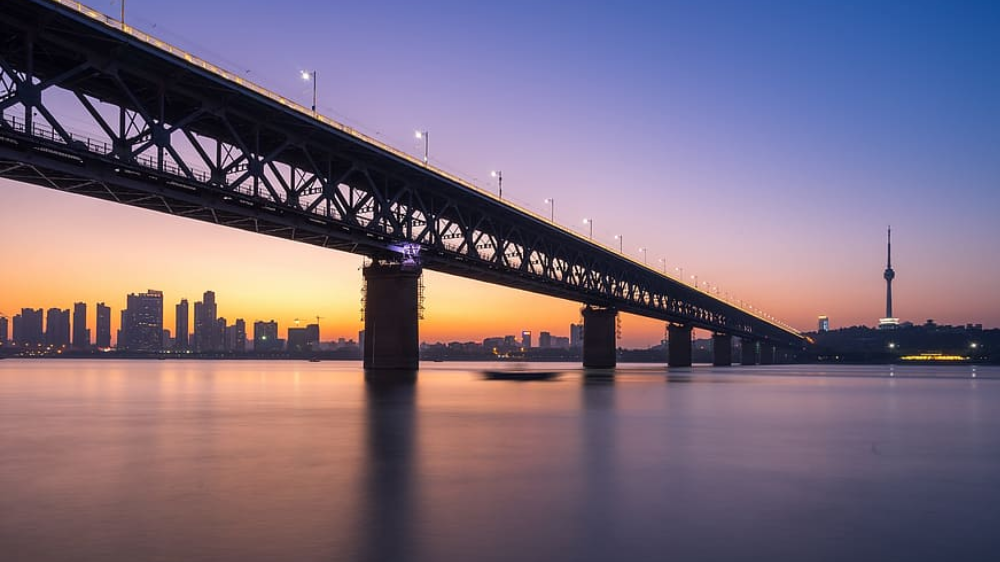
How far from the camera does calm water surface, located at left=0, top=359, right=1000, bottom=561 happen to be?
10383 millimetres

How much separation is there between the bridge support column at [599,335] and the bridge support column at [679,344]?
1985 inches

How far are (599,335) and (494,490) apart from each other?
4794 inches

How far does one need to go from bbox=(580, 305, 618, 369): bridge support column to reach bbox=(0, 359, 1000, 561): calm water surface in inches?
4034

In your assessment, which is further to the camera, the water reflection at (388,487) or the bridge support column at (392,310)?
the bridge support column at (392,310)

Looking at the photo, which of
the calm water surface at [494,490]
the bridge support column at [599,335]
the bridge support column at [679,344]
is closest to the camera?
the calm water surface at [494,490]

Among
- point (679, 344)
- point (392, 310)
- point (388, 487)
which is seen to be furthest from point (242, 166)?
point (679, 344)

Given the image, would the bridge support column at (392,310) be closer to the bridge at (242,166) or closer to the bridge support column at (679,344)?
the bridge at (242,166)

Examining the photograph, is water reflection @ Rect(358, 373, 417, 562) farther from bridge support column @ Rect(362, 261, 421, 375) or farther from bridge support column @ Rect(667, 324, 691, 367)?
bridge support column @ Rect(667, 324, 691, 367)

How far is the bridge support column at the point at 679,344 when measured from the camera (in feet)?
603

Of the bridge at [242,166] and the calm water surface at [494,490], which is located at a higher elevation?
the bridge at [242,166]

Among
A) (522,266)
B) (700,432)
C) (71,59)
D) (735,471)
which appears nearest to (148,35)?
(71,59)

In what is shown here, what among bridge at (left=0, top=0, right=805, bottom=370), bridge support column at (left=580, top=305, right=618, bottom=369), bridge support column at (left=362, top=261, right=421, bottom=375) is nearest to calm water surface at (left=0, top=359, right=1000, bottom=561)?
bridge at (left=0, top=0, right=805, bottom=370)

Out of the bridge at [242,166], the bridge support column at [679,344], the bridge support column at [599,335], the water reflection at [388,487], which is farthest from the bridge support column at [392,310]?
the bridge support column at [679,344]

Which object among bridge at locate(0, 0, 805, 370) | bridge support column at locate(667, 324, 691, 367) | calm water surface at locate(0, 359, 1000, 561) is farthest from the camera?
bridge support column at locate(667, 324, 691, 367)
